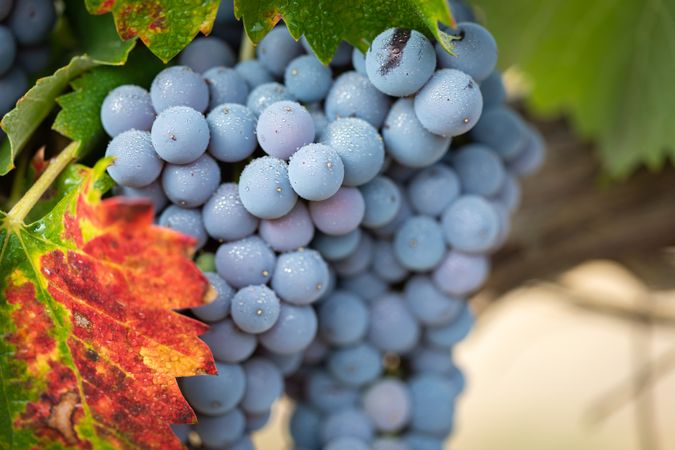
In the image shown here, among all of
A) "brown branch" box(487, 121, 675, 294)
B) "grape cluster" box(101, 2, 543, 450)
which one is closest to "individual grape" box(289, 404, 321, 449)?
"grape cluster" box(101, 2, 543, 450)

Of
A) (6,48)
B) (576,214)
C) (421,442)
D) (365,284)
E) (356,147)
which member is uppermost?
(6,48)

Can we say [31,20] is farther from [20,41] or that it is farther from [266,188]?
[266,188]

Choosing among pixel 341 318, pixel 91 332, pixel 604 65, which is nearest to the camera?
pixel 91 332

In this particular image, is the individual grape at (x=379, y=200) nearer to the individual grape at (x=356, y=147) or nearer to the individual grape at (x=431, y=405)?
the individual grape at (x=356, y=147)

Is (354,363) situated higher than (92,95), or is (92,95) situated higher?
(92,95)

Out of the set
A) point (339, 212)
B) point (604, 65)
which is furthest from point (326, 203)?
point (604, 65)

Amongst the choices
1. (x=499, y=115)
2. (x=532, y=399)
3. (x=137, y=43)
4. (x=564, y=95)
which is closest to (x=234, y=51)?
(x=137, y=43)
